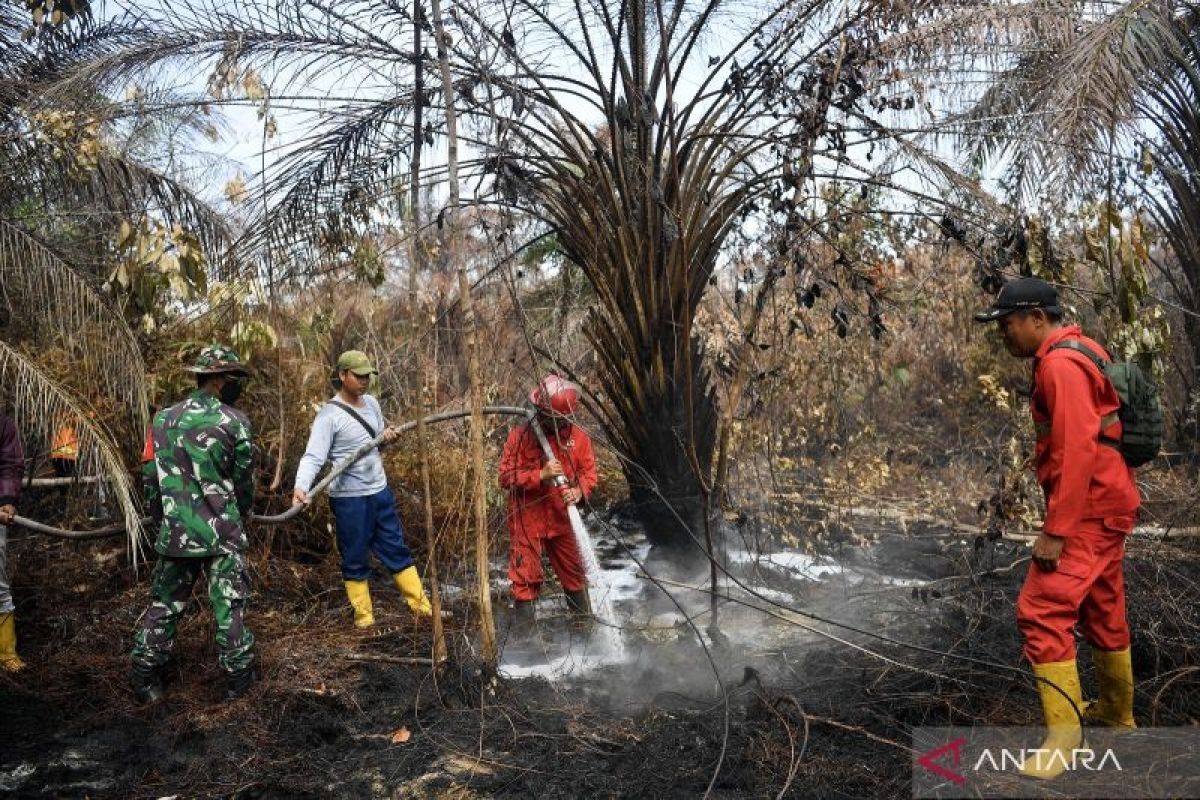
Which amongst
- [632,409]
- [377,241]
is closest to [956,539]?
[632,409]

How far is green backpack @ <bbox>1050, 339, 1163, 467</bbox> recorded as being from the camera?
3.50 metres

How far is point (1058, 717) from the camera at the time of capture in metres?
3.44

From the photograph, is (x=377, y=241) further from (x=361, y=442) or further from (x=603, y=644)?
(x=603, y=644)

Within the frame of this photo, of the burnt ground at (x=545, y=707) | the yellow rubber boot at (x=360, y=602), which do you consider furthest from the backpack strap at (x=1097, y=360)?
the yellow rubber boot at (x=360, y=602)

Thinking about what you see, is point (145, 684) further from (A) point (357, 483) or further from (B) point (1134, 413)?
(B) point (1134, 413)

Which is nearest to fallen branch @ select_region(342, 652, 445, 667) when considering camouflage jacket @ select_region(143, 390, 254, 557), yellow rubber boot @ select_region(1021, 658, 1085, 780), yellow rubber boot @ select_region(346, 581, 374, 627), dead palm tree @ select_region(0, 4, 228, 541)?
yellow rubber boot @ select_region(346, 581, 374, 627)

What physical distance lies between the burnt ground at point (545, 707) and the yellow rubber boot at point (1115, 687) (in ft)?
0.51

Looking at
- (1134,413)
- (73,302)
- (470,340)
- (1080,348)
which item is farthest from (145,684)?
(1134,413)

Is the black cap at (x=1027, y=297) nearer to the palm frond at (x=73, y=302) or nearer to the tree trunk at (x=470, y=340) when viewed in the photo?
the tree trunk at (x=470, y=340)

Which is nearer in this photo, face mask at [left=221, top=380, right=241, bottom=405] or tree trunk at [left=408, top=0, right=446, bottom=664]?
tree trunk at [left=408, top=0, right=446, bottom=664]

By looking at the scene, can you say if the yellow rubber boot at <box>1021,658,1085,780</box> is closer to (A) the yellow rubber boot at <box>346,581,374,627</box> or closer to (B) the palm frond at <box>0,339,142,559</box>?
(A) the yellow rubber boot at <box>346,581,374,627</box>

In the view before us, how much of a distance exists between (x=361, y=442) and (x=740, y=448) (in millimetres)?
3427

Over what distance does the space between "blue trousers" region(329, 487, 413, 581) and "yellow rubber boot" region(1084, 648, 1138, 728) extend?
4.12 metres

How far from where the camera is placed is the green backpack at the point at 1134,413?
3502mm
